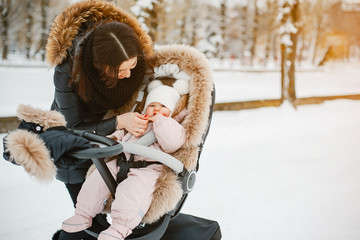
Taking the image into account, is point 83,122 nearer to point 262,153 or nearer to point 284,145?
point 262,153

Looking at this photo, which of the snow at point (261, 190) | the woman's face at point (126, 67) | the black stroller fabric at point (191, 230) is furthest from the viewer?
the snow at point (261, 190)

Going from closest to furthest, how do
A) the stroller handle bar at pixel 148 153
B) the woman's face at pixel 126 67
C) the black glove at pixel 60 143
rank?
the black glove at pixel 60 143 < the stroller handle bar at pixel 148 153 < the woman's face at pixel 126 67

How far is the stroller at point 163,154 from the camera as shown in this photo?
4.17 ft

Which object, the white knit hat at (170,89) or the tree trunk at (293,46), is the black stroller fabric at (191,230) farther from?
the tree trunk at (293,46)

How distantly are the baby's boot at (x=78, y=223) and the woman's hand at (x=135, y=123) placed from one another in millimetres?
521

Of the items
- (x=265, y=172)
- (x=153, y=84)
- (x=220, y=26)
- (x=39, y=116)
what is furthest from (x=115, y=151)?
(x=220, y=26)

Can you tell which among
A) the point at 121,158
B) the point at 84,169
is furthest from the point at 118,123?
the point at 84,169

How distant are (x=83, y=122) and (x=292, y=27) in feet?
24.7

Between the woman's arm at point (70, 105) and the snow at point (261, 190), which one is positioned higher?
the woman's arm at point (70, 105)

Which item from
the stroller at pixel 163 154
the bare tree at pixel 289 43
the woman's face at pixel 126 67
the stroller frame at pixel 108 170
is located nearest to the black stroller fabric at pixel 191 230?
the stroller at pixel 163 154

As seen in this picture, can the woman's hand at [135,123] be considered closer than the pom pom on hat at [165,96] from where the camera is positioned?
Yes

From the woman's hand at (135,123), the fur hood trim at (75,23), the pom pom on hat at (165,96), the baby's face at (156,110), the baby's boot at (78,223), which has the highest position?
the fur hood trim at (75,23)

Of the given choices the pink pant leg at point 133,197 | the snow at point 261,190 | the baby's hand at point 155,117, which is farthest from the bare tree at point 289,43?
the pink pant leg at point 133,197

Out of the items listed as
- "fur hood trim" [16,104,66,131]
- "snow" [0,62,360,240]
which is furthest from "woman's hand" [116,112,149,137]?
"snow" [0,62,360,240]
